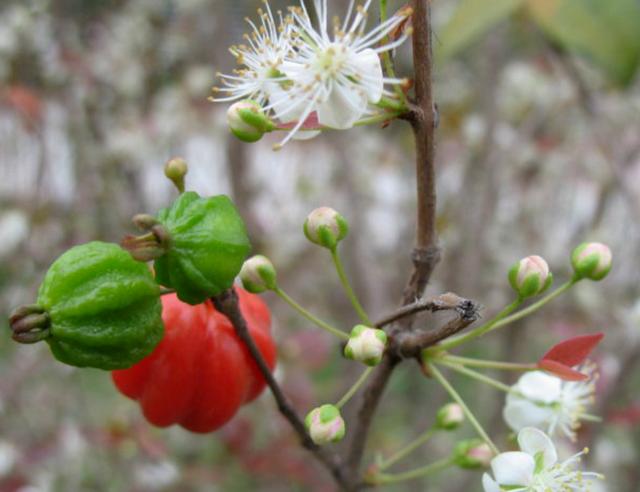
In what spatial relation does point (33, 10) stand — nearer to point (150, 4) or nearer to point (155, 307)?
point (150, 4)

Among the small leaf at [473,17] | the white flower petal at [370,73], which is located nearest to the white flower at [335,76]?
the white flower petal at [370,73]

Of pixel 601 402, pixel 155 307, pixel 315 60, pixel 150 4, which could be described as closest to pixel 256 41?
pixel 315 60

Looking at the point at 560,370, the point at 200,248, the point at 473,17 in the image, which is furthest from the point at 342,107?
the point at 473,17

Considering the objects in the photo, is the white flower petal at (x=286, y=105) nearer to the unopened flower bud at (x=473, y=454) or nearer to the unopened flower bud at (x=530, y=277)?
the unopened flower bud at (x=530, y=277)

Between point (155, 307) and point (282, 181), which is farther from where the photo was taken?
point (282, 181)

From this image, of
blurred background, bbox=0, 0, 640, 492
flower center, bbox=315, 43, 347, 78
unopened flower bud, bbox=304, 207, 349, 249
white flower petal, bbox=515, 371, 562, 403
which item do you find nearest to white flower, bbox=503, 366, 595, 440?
white flower petal, bbox=515, 371, 562, 403

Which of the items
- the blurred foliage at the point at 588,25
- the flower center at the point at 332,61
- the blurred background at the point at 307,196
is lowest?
the blurred background at the point at 307,196

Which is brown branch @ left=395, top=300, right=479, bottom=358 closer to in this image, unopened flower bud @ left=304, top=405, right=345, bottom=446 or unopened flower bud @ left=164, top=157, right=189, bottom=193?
unopened flower bud @ left=304, top=405, right=345, bottom=446
